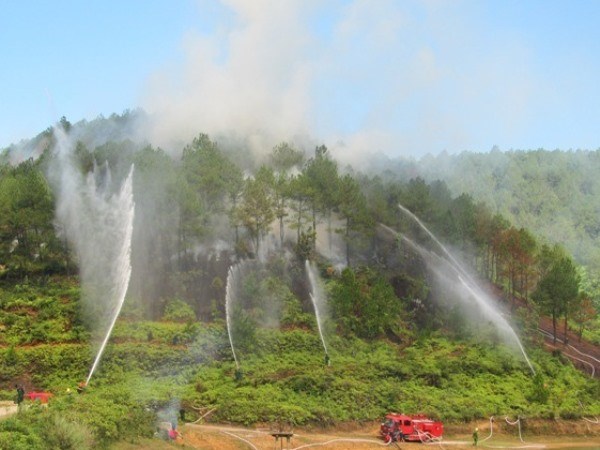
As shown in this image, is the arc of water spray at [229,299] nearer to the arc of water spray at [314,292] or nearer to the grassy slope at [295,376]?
the grassy slope at [295,376]

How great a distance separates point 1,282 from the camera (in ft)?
179

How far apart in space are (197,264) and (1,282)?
13427mm

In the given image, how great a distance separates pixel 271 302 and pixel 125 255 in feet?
32.3

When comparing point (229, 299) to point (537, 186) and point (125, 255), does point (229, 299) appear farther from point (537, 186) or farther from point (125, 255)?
point (537, 186)

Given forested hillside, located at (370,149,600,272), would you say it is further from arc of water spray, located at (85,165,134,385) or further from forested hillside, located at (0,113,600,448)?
arc of water spray, located at (85,165,134,385)

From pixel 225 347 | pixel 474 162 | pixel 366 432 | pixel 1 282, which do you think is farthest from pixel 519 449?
pixel 474 162

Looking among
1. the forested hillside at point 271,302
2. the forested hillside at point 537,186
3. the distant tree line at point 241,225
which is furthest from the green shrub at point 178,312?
the forested hillside at point 537,186

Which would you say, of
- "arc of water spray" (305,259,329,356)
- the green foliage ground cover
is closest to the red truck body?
the green foliage ground cover

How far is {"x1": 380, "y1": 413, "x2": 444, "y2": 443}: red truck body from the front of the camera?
3578 cm

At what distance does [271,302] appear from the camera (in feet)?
174

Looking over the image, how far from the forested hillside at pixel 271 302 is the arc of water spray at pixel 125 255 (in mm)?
529

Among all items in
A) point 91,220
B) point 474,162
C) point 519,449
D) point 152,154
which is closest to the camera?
point 519,449

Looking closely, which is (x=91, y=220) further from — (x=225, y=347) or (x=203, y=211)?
(x=225, y=347)

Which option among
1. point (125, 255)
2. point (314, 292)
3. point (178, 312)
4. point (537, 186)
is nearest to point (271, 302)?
point (314, 292)
